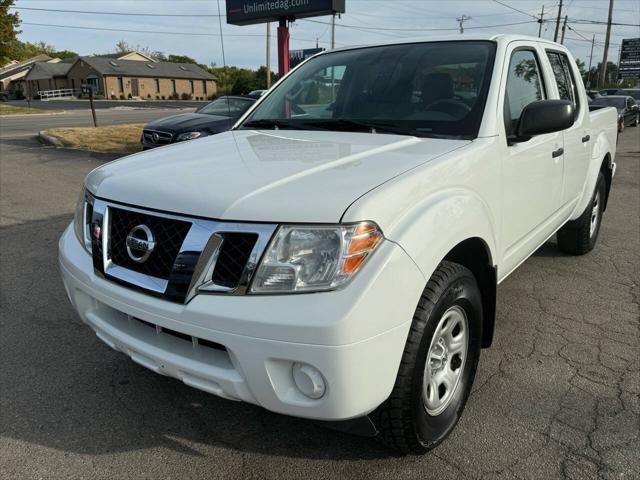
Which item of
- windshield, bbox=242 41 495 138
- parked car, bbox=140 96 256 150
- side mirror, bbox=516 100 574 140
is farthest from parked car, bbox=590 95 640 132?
side mirror, bbox=516 100 574 140

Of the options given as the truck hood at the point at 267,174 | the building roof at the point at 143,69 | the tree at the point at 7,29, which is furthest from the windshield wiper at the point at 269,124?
the building roof at the point at 143,69

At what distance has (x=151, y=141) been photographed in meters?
10.6

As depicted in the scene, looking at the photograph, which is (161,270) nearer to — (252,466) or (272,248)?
(272,248)

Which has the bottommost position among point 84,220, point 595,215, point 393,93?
point 595,215

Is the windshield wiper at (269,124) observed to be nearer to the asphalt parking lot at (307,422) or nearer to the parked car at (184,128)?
the asphalt parking lot at (307,422)

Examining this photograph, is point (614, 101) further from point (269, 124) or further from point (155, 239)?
point (155, 239)

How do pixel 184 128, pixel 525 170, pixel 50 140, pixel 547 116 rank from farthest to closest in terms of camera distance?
1. pixel 50 140
2. pixel 184 128
3. pixel 525 170
4. pixel 547 116

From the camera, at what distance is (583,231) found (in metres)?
4.98

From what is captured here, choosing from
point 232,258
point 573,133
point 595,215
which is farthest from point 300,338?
point 595,215

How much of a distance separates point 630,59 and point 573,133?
66.9 m

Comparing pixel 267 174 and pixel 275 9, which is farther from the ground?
pixel 275 9

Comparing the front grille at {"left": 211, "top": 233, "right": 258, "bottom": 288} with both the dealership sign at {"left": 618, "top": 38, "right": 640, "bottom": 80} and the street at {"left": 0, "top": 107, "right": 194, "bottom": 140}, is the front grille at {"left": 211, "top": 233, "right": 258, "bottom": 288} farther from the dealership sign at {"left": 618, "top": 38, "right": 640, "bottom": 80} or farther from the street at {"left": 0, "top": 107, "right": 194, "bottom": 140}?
the dealership sign at {"left": 618, "top": 38, "right": 640, "bottom": 80}

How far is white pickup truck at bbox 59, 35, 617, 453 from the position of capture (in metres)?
1.89

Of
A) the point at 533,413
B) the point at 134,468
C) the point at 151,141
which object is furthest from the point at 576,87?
the point at 151,141
